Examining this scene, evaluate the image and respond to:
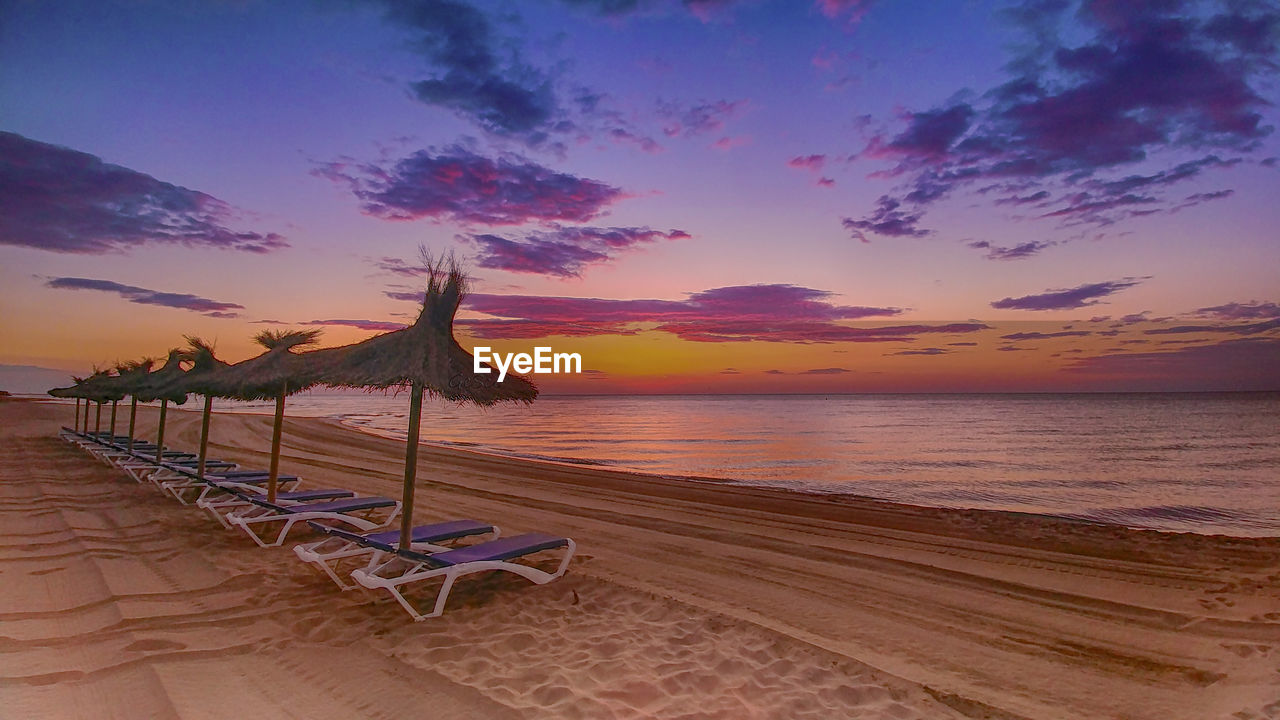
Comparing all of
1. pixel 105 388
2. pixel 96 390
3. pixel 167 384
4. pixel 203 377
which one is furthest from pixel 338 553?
pixel 96 390

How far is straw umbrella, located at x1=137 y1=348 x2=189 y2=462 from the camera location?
415 inches

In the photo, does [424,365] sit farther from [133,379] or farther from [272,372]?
[133,379]

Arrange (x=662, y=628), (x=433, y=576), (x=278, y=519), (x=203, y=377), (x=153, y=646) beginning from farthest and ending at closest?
(x=203, y=377)
(x=278, y=519)
(x=433, y=576)
(x=662, y=628)
(x=153, y=646)

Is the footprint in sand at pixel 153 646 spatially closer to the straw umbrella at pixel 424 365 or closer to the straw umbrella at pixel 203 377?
the straw umbrella at pixel 424 365

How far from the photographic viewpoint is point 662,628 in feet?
16.1

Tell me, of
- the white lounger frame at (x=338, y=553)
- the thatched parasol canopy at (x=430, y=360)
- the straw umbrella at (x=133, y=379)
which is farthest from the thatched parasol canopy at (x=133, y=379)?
the thatched parasol canopy at (x=430, y=360)

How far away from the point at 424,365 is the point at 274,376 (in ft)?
8.75

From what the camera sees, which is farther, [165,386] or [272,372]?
[165,386]

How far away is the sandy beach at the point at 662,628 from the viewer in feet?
12.2

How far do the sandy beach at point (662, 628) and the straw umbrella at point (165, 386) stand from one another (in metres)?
1.91

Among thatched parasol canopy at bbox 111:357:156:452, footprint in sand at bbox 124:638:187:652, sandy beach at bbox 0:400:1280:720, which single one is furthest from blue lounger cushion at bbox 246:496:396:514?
thatched parasol canopy at bbox 111:357:156:452

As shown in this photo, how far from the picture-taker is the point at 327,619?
15.8ft

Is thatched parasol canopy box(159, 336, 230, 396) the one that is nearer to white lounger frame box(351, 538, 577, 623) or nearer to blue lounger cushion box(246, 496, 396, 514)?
blue lounger cushion box(246, 496, 396, 514)

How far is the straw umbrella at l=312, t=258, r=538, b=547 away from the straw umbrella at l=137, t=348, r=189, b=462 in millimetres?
6286
